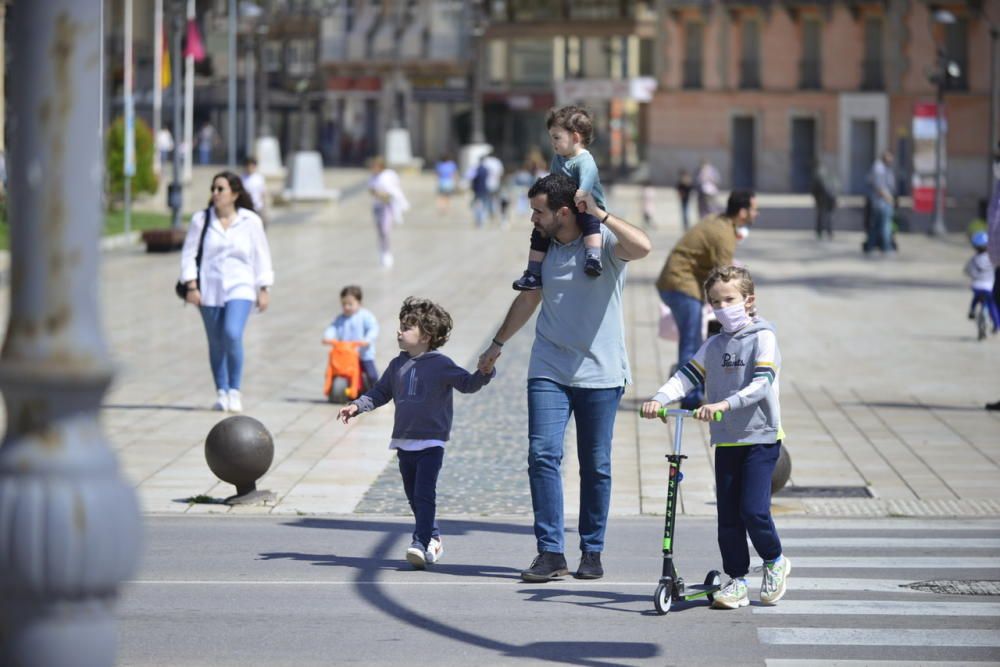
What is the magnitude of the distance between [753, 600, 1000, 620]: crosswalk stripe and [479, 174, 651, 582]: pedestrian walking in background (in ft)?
3.14

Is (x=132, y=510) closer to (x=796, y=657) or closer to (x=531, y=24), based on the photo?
(x=796, y=657)

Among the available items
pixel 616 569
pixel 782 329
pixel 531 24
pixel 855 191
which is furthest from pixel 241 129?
pixel 616 569

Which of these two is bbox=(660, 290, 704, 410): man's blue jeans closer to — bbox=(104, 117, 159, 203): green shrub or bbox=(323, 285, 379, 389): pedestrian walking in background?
bbox=(323, 285, 379, 389): pedestrian walking in background

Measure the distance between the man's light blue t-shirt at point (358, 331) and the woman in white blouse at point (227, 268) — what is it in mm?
1111

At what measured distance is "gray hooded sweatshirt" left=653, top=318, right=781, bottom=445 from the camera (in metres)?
8.22

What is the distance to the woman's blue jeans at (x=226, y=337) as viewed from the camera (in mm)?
14508

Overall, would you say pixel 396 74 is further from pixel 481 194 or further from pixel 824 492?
pixel 824 492

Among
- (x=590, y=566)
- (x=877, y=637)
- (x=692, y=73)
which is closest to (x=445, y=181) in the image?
(x=692, y=73)

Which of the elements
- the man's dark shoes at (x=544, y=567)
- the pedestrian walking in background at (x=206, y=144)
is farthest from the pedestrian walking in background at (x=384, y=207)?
the pedestrian walking in background at (x=206, y=144)

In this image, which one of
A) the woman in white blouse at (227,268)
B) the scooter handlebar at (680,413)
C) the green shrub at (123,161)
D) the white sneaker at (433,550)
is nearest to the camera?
the scooter handlebar at (680,413)

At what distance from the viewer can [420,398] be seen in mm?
9094

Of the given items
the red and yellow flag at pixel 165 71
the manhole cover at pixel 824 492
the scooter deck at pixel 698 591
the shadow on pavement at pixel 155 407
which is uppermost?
the red and yellow flag at pixel 165 71

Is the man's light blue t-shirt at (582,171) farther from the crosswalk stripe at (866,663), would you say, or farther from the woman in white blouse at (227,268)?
the woman in white blouse at (227,268)

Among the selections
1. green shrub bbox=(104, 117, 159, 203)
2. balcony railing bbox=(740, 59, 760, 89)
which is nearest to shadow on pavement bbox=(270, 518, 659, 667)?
green shrub bbox=(104, 117, 159, 203)
